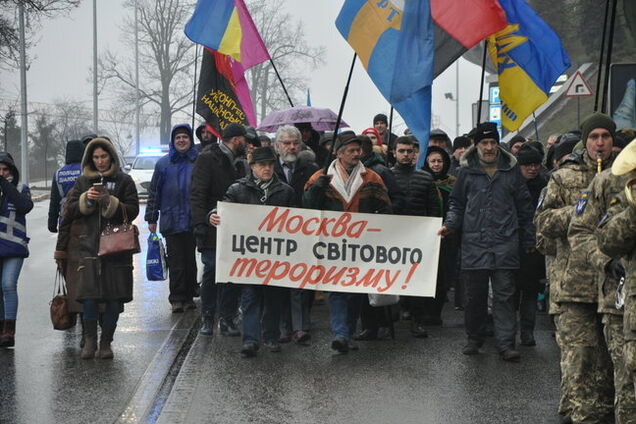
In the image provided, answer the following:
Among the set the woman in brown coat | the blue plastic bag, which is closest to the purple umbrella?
the blue plastic bag

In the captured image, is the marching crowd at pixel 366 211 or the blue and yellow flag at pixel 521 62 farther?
the blue and yellow flag at pixel 521 62

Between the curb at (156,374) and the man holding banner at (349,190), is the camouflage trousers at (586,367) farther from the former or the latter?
the man holding banner at (349,190)

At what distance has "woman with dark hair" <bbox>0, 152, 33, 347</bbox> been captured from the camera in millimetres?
10266

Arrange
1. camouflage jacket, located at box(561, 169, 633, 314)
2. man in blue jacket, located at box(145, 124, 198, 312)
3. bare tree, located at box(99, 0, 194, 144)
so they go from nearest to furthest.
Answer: camouflage jacket, located at box(561, 169, 633, 314) → man in blue jacket, located at box(145, 124, 198, 312) → bare tree, located at box(99, 0, 194, 144)

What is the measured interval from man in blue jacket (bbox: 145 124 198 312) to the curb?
21.3 inches

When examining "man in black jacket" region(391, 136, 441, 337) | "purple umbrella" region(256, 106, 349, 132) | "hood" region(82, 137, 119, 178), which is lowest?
"man in black jacket" region(391, 136, 441, 337)

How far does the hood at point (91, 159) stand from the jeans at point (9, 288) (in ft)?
3.80

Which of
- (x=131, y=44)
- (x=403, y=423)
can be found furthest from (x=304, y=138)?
(x=131, y=44)

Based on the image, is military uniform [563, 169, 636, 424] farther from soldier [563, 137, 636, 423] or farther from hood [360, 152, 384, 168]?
hood [360, 152, 384, 168]

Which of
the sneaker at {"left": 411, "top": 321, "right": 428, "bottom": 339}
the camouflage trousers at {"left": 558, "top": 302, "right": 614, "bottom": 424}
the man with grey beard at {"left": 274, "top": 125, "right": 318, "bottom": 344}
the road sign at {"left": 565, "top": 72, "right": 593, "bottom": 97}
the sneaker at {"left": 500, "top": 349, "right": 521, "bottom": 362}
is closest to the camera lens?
the camouflage trousers at {"left": 558, "top": 302, "right": 614, "bottom": 424}

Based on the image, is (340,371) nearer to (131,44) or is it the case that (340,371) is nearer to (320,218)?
(320,218)

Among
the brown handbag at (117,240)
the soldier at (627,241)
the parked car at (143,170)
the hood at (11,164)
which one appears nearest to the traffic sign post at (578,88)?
the hood at (11,164)

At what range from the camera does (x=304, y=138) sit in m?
14.1

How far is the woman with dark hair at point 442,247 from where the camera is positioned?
38.9ft
